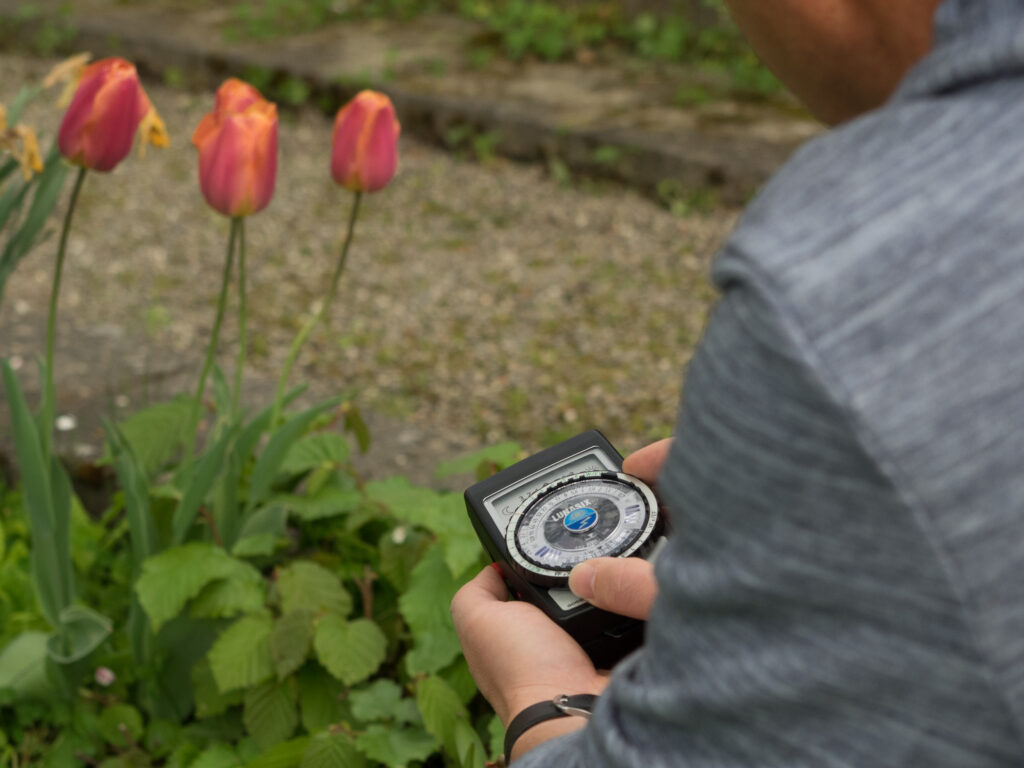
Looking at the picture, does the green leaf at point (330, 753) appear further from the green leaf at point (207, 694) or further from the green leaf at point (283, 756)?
the green leaf at point (207, 694)

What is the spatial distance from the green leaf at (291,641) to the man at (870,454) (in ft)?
3.04

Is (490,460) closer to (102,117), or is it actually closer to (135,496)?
(135,496)

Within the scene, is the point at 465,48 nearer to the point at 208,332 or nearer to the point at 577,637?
the point at 208,332

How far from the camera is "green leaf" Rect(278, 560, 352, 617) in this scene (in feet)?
4.80

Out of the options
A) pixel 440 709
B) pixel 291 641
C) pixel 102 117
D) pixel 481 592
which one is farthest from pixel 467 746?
pixel 102 117

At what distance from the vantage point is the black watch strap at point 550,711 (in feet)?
2.57

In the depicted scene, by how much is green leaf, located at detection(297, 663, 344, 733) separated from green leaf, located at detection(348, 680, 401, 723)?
67 mm

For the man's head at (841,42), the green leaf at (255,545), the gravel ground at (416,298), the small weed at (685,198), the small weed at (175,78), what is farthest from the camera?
the small weed at (175,78)

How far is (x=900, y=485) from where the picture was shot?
45cm

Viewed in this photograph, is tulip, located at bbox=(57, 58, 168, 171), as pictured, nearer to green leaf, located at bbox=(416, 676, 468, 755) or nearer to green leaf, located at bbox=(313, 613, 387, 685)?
green leaf, located at bbox=(313, 613, 387, 685)

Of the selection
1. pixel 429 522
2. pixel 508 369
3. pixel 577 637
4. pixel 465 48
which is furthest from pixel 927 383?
pixel 465 48

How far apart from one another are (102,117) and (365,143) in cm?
30

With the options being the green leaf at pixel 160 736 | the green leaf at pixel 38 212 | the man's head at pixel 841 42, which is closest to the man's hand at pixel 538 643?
the man's head at pixel 841 42

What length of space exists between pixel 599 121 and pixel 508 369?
1.28m
